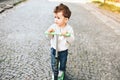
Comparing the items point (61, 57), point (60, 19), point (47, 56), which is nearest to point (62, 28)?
point (60, 19)

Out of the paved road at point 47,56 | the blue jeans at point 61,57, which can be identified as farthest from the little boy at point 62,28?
the paved road at point 47,56

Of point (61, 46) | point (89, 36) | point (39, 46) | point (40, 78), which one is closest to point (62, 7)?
point (61, 46)

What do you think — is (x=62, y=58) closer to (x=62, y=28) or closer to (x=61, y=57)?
(x=61, y=57)

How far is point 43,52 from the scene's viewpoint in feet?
26.4

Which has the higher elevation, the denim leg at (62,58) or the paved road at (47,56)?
the denim leg at (62,58)

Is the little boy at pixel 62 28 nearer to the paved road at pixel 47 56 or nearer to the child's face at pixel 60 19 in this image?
A: the child's face at pixel 60 19

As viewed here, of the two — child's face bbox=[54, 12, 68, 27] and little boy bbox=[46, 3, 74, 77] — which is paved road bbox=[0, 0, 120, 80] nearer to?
little boy bbox=[46, 3, 74, 77]

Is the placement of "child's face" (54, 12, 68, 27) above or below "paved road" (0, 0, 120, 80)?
above

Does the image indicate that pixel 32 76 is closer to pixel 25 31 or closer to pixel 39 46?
pixel 39 46

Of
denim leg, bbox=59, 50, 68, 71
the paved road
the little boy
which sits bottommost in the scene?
the paved road

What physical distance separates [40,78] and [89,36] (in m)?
5.39

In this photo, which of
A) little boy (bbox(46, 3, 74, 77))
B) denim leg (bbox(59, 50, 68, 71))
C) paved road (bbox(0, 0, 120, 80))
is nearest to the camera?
little boy (bbox(46, 3, 74, 77))

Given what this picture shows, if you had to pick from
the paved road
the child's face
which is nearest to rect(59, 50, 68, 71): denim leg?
the child's face

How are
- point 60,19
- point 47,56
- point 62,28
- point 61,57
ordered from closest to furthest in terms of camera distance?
point 60,19 → point 62,28 → point 61,57 → point 47,56
